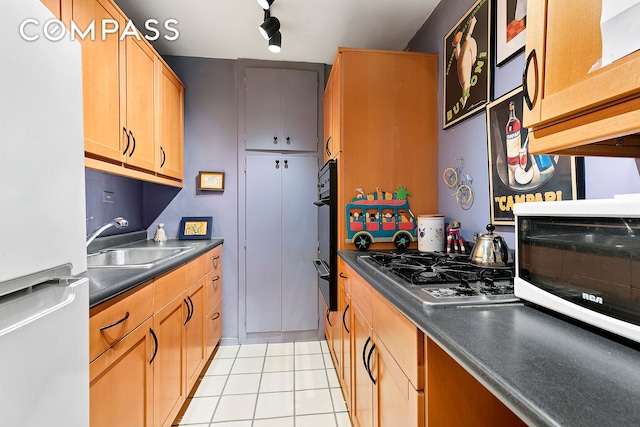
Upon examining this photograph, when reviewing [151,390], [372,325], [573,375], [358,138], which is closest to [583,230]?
[573,375]

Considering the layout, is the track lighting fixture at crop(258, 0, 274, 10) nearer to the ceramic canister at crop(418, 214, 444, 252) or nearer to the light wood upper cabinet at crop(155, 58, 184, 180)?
the light wood upper cabinet at crop(155, 58, 184, 180)

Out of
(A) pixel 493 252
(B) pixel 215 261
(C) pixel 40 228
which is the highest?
(C) pixel 40 228

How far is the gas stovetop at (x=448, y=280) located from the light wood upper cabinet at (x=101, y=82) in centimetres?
145

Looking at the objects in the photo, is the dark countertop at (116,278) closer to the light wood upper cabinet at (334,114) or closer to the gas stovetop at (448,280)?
the gas stovetop at (448,280)

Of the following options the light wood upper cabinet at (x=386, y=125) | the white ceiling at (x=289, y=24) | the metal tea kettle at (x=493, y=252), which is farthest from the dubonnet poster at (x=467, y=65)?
the metal tea kettle at (x=493, y=252)

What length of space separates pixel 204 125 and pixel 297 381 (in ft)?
7.59

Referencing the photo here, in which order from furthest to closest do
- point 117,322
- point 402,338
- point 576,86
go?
point 117,322, point 402,338, point 576,86

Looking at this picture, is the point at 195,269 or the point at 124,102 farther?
the point at 195,269

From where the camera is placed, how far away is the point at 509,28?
1.36 m

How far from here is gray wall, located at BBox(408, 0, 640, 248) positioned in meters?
0.95

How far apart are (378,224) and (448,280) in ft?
3.14

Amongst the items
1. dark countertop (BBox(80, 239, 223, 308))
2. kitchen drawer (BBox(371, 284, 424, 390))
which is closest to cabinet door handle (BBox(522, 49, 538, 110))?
kitchen drawer (BBox(371, 284, 424, 390))

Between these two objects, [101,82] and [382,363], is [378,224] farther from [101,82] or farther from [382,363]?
[101,82]

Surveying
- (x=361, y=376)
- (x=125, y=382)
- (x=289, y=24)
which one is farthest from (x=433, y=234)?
(x=289, y=24)
